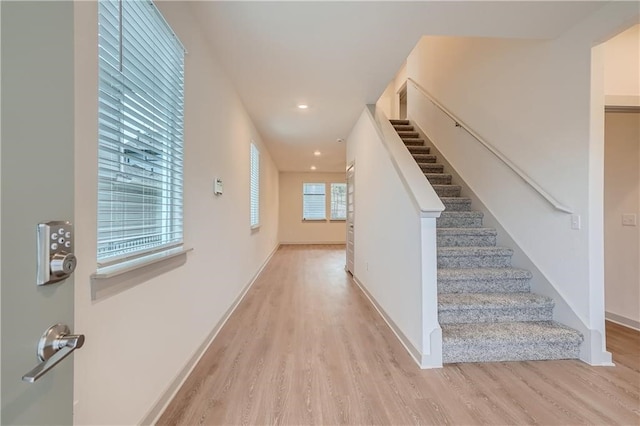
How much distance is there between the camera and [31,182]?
1.89 ft

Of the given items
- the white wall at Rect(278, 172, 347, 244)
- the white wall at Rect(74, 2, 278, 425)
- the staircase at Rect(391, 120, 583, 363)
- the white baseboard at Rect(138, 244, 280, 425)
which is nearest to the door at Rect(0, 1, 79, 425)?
the white wall at Rect(74, 2, 278, 425)

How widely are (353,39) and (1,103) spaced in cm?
240

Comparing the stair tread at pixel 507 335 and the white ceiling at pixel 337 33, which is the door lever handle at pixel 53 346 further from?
the stair tread at pixel 507 335

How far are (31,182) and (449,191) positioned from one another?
13.6 feet

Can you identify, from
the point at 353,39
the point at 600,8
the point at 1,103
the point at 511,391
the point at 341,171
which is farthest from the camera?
the point at 341,171

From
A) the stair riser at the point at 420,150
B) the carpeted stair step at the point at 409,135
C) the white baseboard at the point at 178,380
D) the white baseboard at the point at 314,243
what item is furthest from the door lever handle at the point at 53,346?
the white baseboard at the point at 314,243

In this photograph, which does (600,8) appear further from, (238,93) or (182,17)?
(238,93)

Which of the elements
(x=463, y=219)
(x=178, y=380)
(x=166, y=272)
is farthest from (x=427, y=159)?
(x=178, y=380)

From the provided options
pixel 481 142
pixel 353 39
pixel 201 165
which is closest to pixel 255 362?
pixel 201 165

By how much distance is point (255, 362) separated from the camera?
2.23 metres

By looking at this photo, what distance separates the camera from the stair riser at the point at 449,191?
3.97 meters

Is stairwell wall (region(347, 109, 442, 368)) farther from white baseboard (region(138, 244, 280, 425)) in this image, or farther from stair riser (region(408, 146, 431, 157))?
white baseboard (region(138, 244, 280, 425))

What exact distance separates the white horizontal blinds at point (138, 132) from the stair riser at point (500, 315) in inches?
90.7

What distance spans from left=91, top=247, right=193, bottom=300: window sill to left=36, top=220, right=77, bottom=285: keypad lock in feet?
1.83
